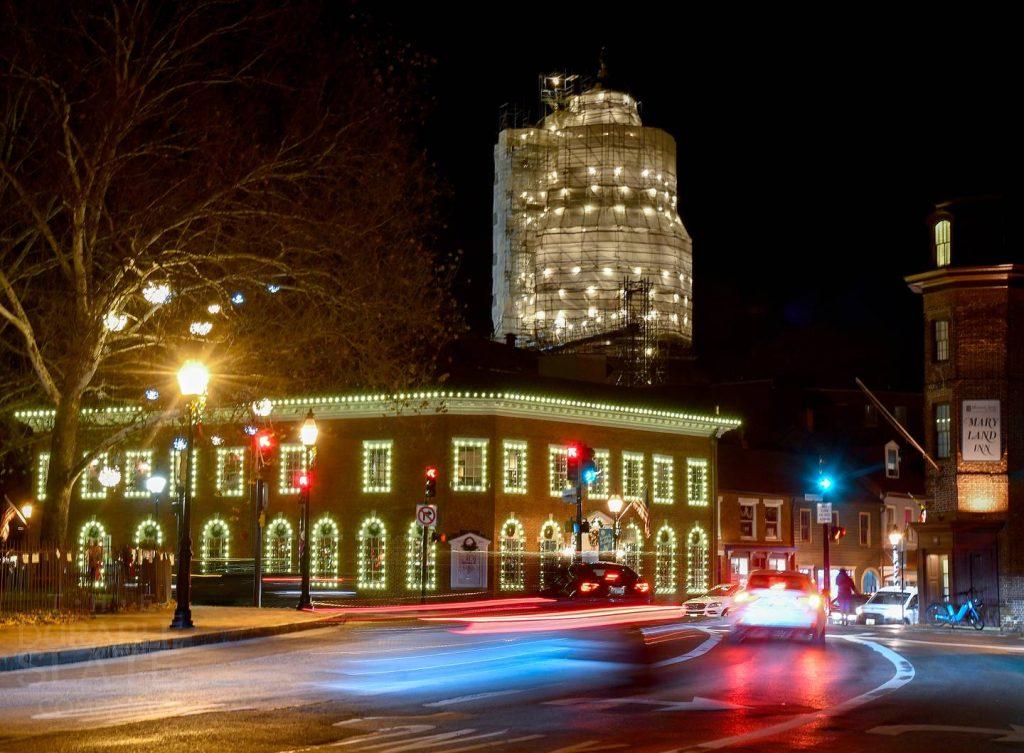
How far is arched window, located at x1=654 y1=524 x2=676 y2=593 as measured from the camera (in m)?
55.2

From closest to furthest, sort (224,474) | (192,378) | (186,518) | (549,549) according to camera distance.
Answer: (192,378)
(186,518)
(549,549)
(224,474)

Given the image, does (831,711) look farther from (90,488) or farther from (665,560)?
(90,488)

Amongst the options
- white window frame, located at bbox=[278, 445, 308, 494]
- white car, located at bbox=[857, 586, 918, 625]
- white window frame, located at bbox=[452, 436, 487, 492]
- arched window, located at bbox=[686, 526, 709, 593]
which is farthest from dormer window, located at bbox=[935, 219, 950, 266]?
white window frame, located at bbox=[278, 445, 308, 494]

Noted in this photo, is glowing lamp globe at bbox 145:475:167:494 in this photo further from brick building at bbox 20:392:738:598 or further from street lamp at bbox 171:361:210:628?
street lamp at bbox 171:361:210:628

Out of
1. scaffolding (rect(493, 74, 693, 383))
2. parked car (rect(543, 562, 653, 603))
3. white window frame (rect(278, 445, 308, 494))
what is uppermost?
scaffolding (rect(493, 74, 693, 383))

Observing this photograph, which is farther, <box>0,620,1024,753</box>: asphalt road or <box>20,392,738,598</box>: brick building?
<box>20,392,738,598</box>: brick building

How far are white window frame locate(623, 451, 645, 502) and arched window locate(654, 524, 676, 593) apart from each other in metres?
2.07

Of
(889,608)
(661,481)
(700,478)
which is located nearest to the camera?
(889,608)

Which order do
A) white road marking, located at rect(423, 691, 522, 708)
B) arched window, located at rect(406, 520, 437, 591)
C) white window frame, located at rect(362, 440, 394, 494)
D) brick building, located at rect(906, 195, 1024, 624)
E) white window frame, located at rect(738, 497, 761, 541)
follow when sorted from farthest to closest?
1. white window frame, located at rect(738, 497, 761, 541)
2. white window frame, located at rect(362, 440, 394, 494)
3. arched window, located at rect(406, 520, 437, 591)
4. brick building, located at rect(906, 195, 1024, 624)
5. white road marking, located at rect(423, 691, 522, 708)

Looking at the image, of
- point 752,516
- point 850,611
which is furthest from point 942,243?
point 752,516

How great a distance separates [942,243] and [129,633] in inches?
1299

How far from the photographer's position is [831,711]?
1410 cm

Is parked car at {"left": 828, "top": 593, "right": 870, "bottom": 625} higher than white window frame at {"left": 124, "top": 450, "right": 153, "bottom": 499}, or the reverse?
white window frame at {"left": 124, "top": 450, "right": 153, "bottom": 499}

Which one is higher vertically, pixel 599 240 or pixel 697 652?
pixel 599 240
